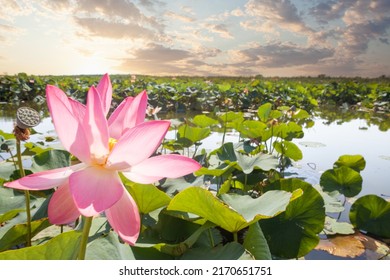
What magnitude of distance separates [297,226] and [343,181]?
530mm

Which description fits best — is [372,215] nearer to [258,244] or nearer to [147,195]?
[258,244]

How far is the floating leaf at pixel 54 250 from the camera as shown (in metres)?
Result: 0.40

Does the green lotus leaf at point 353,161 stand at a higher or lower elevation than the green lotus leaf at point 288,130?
lower

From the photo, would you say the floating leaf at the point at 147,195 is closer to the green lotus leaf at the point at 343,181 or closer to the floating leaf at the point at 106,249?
the floating leaf at the point at 106,249

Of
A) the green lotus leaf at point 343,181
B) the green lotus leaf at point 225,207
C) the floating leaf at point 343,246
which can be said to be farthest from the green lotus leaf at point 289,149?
the green lotus leaf at point 225,207

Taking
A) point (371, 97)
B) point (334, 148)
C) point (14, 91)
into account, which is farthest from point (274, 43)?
point (371, 97)

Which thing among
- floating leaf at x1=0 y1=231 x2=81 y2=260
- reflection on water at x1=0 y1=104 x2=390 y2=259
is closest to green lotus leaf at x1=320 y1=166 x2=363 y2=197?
reflection on water at x1=0 y1=104 x2=390 y2=259

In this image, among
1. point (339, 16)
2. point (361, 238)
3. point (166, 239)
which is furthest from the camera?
point (339, 16)

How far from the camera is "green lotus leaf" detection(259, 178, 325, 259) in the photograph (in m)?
0.76

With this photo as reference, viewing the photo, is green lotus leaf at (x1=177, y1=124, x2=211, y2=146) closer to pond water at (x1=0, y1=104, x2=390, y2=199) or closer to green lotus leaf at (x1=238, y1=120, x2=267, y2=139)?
green lotus leaf at (x1=238, y1=120, x2=267, y2=139)

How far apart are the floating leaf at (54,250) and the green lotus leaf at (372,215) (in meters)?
0.90

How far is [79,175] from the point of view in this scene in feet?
0.96

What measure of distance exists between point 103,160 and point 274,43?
106cm
